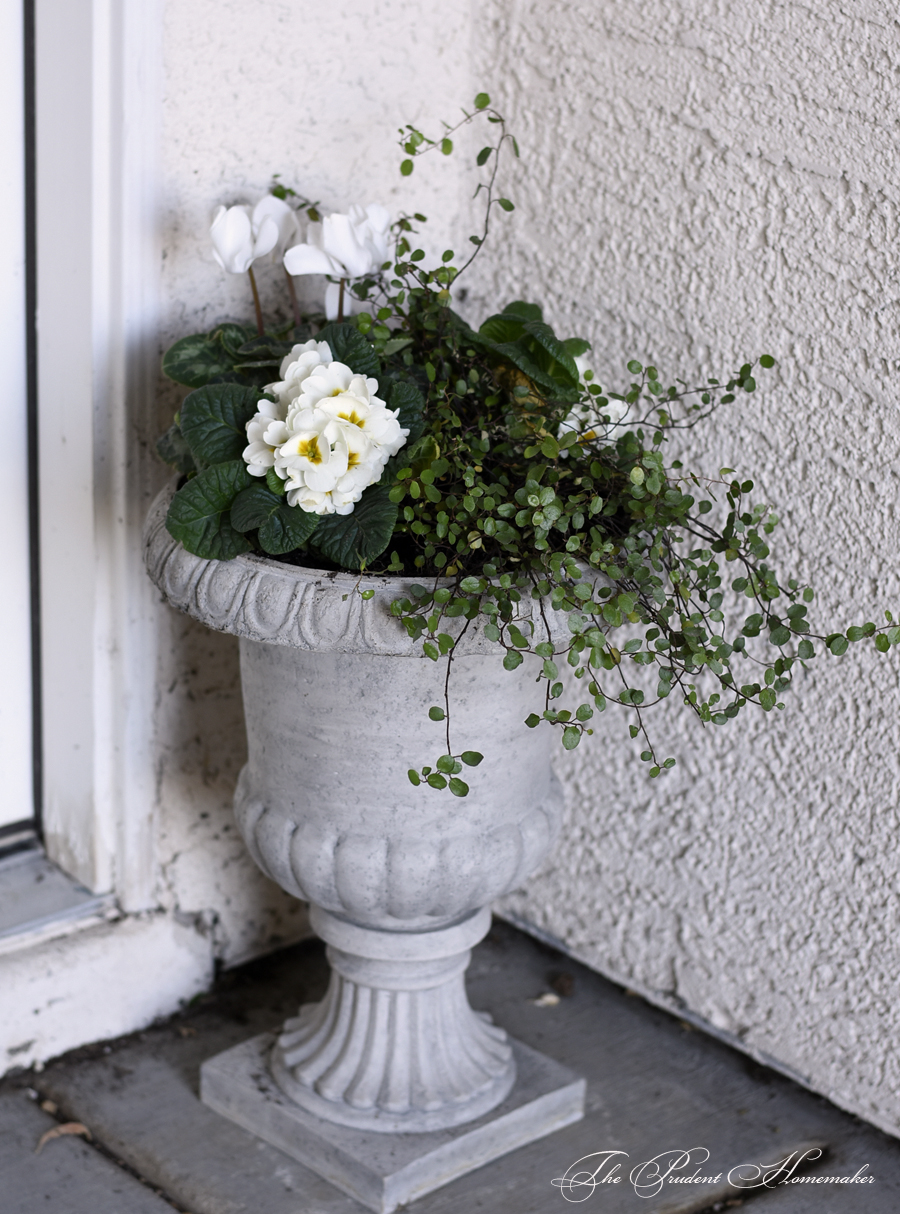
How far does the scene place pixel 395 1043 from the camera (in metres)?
1.73

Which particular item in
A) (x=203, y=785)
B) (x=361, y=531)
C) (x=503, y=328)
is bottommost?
(x=203, y=785)

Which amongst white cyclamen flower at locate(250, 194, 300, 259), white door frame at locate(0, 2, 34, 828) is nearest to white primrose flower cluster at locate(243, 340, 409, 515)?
white cyclamen flower at locate(250, 194, 300, 259)

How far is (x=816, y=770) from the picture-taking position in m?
1.76

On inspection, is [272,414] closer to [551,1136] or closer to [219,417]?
[219,417]

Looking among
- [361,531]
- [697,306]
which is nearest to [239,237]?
[361,531]

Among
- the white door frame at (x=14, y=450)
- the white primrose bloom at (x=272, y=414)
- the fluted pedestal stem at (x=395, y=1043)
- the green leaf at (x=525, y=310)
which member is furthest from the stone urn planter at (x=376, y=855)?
the green leaf at (x=525, y=310)

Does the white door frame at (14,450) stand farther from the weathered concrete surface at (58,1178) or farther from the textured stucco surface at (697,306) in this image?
the weathered concrete surface at (58,1178)

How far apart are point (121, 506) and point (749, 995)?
3.81 ft

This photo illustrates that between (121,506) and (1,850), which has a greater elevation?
(121,506)

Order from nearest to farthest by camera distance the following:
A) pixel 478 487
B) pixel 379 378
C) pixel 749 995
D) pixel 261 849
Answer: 1. pixel 478 487
2. pixel 379 378
3. pixel 261 849
4. pixel 749 995

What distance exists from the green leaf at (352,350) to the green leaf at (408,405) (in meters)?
0.04

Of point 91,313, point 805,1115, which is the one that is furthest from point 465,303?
point 805,1115

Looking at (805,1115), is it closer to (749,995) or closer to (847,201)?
(749,995)

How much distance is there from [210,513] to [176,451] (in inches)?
9.6
